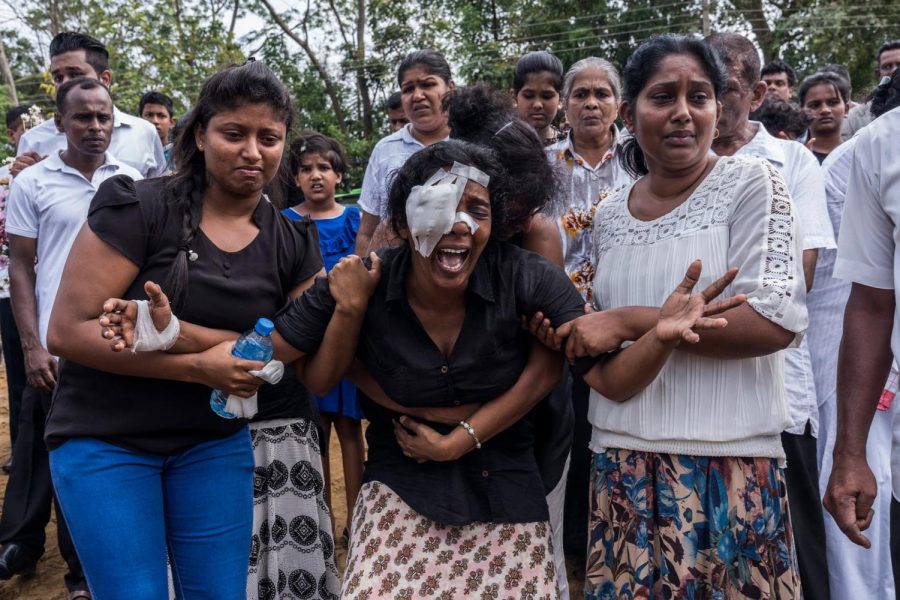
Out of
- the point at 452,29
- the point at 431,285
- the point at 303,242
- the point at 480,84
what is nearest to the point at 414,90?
the point at 480,84

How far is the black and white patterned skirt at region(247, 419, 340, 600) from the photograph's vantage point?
3.19m

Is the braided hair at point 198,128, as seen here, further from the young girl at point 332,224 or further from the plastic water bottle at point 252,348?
the young girl at point 332,224

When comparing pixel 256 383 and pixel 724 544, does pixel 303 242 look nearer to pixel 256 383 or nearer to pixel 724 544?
pixel 256 383

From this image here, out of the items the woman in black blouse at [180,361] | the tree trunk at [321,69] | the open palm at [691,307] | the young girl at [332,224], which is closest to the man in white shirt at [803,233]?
the open palm at [691,307]

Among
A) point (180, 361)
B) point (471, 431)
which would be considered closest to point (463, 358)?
point (471, 431)

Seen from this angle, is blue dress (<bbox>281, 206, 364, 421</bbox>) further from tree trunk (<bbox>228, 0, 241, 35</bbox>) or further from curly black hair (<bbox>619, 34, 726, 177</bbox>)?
tree trunk (<bbox>228, 0, 241, 35</bbox>)

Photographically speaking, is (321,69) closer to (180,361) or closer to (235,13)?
(235,13)

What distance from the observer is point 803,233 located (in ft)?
8.54

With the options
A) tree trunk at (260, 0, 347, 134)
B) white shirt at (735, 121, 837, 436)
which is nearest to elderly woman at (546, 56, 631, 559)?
white shirt at (735, 121, 837, 436)

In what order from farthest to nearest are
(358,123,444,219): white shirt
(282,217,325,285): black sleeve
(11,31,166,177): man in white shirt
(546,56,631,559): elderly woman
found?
1. (11,31,166,177): man in white shirt
2. (358,123,444,219): white shirt
3. (546,56,631,559): elderly woman
4. (282,217,325,285): black sleeve

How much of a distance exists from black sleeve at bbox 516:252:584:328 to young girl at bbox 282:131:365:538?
2.14m

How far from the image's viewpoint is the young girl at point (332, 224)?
437cm

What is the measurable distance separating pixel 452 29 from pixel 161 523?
1748 cm

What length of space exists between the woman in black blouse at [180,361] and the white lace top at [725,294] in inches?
42.3
